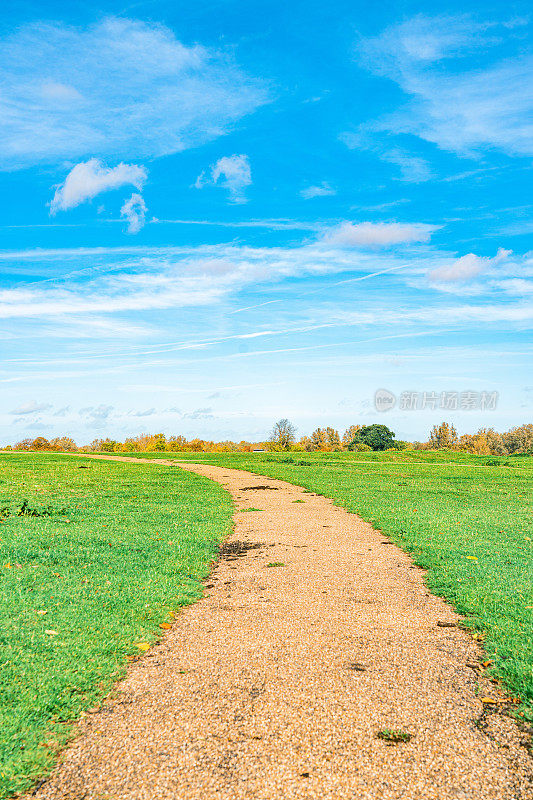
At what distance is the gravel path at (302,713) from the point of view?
326cm

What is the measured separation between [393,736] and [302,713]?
713 mm

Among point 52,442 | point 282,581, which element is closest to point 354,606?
point 282,581

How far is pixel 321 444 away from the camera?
6544cm

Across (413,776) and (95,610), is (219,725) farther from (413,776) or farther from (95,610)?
(95,610)

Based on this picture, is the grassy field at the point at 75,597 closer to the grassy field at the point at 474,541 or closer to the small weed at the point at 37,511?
the small weed at the point at 37,511

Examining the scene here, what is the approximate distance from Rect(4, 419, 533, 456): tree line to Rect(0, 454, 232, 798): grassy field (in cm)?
4767

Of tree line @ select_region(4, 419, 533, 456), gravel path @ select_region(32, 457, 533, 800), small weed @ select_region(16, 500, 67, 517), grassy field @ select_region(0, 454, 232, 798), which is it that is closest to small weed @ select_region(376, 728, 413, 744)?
gravel path @ select_region(32, 457, 533, 800)

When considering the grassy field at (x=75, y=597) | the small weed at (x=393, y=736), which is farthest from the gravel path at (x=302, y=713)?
the grassy field at (x=75, y=597)

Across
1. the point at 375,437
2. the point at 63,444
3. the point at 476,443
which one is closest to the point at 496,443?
the point at 476,443

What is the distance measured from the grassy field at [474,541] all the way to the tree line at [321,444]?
36.1 metres

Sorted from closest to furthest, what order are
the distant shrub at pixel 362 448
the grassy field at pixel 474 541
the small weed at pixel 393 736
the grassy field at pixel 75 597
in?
the small weed at pixel 393 736, the grassy field at pixel 75 597, the grassy field at pixel 474 541, the distant shrub at pixel 362 448

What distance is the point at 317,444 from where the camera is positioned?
→ 212 feet

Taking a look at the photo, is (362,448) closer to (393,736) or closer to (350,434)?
(350,434)

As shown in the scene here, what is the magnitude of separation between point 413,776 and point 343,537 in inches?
305
